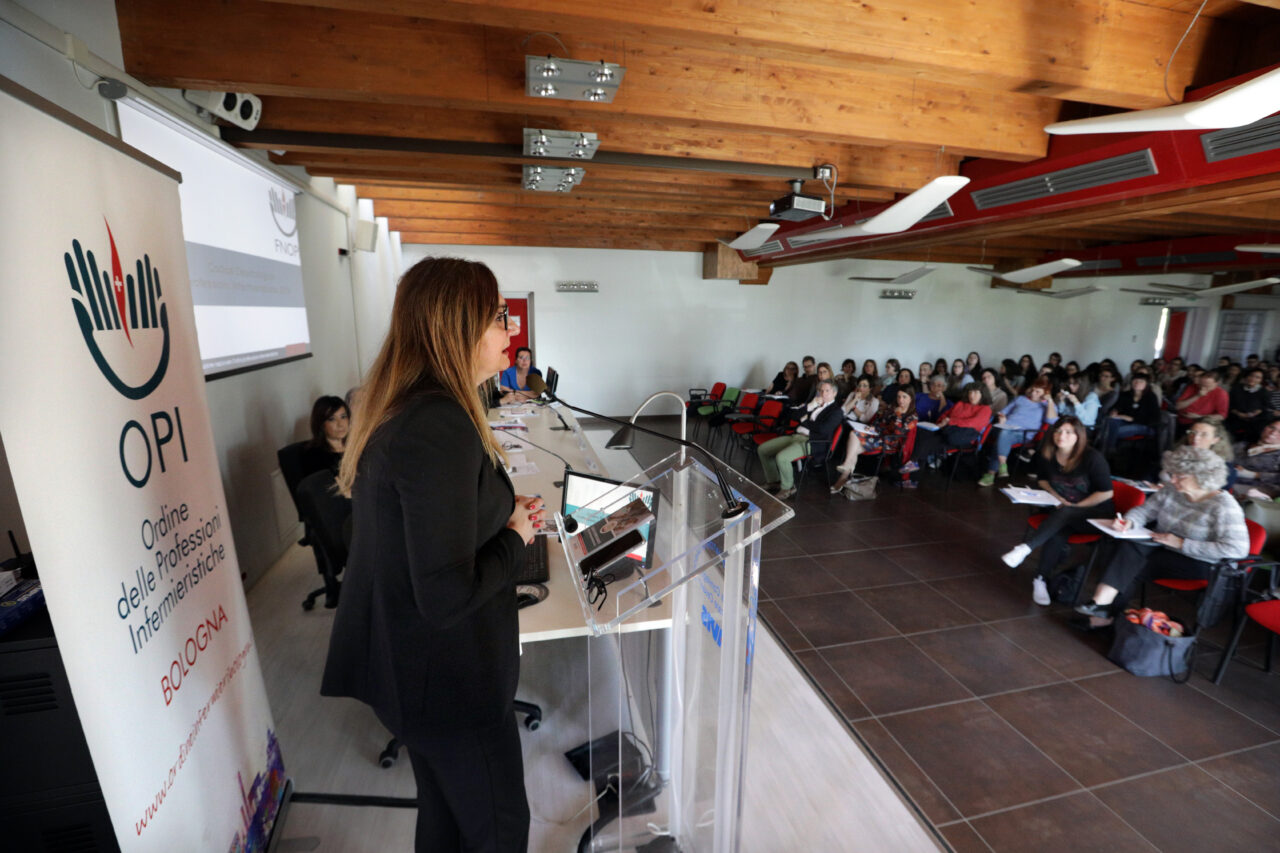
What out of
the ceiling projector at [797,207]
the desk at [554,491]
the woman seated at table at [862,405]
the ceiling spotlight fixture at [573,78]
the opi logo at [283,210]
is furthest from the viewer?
the woman seated at table at [862,405]

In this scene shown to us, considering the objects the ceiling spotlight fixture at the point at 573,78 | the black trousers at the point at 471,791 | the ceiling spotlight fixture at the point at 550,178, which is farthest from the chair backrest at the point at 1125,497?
the ceiling spotlight fixture at the point at 550,178

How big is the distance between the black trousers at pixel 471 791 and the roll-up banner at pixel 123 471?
60 cm

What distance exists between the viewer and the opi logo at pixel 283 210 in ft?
13.8

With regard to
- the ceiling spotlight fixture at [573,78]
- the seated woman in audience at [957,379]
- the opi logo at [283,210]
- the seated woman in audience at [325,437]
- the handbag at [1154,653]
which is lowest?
the handbag at [1154,653]

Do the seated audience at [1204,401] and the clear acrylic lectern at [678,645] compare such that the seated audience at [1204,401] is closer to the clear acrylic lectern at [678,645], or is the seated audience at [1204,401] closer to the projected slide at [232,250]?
the clear acrylic lectern at [678,645]

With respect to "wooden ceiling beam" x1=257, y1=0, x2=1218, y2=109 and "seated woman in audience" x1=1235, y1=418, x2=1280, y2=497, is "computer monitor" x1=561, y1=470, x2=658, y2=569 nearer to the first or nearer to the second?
"wooden ceiling beam" x1=257, y1=0, x2=1218, y2=109

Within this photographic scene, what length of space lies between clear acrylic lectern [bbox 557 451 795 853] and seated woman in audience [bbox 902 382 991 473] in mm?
5087

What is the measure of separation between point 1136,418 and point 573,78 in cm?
772

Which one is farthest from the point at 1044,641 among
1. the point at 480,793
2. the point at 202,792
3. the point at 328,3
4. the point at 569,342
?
the point at 569,342

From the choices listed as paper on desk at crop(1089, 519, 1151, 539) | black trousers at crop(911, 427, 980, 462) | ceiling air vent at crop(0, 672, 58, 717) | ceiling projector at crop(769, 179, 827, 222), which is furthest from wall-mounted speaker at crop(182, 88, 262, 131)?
black trousers at crop(911, 427, 980, 462)

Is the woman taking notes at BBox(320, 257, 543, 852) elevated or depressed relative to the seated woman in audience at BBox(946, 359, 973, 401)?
elevated

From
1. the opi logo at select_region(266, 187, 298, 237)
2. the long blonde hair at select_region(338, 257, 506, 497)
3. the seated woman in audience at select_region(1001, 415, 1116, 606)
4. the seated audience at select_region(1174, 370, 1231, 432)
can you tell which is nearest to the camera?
the long blonde hair at select_region(338, 257, 506, 497)

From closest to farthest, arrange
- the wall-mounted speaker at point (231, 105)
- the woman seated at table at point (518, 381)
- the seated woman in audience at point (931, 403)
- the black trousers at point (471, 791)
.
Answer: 1. the black trousers at point (471, 791)
2. the wall-mounted speaker at point (231, 105)
3. the woman seated at table at point (518, 381)
4. the seated woman in audience at point (931, 403)

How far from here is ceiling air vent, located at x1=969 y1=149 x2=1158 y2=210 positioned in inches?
148
